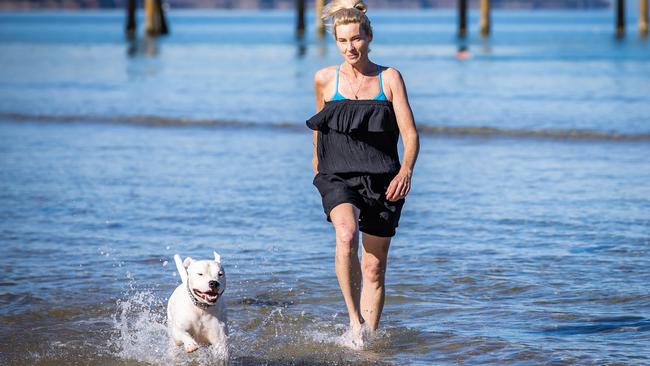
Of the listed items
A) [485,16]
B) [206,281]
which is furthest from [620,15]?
[206,281]

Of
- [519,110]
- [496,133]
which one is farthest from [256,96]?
[496,133]

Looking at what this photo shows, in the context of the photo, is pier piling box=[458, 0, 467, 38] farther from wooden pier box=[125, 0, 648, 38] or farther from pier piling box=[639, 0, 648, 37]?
pier piling box=[639, 0, 648, 37]

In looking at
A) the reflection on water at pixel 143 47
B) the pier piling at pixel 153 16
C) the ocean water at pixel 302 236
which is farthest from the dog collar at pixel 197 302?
the pier piling at pixel 153 16

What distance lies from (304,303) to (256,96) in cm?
1591

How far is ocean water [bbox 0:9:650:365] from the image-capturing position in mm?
5902

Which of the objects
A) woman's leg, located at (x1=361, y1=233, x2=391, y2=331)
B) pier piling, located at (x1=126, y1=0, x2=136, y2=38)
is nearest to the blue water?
pier piling, located at (x1=126, y1=0, x2=136, y2=38)

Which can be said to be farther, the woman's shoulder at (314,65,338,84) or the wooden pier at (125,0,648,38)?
the wooden pier at (125,0,648,38)

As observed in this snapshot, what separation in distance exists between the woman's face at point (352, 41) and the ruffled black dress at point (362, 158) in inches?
8.5

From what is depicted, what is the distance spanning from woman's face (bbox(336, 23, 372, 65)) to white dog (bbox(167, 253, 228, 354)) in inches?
44.5

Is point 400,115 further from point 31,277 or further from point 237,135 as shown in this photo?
point 237,135

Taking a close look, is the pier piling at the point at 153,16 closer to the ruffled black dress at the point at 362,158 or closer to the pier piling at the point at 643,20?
the pier piling at the point at 643,20

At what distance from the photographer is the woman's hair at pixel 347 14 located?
5301 mm

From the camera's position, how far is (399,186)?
17.6 feet

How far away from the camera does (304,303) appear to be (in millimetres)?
6664
